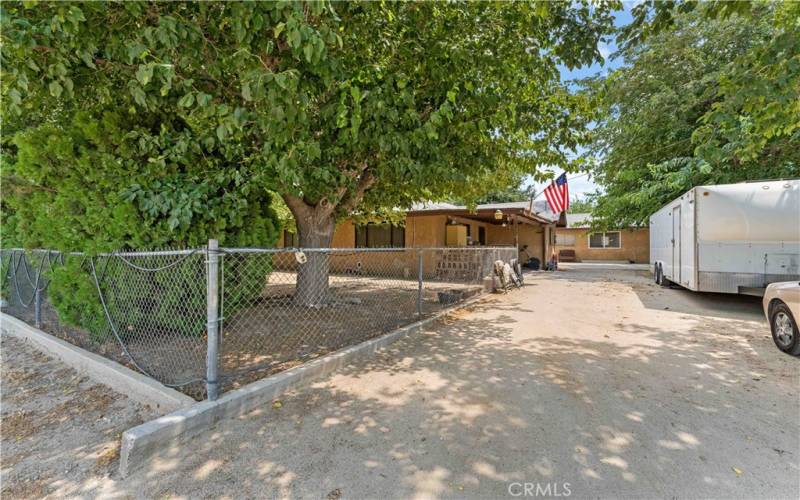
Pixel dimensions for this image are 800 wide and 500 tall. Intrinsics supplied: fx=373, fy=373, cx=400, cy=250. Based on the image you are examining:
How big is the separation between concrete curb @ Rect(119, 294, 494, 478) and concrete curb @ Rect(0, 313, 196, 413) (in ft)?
0.76

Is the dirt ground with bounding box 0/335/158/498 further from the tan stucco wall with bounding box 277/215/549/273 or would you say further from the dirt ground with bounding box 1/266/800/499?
the tan stucco wall with bounding box 277/215/549/273

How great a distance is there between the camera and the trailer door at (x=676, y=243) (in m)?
8.73

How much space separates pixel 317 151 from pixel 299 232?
132 inches

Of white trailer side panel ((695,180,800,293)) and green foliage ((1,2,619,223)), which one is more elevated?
green foliage ((1,2,619,223))

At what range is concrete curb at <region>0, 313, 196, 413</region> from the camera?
3080 mm

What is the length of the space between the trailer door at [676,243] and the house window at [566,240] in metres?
19.2

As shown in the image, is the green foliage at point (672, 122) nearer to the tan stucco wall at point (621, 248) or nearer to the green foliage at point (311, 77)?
the green foliage at point (311, 77)

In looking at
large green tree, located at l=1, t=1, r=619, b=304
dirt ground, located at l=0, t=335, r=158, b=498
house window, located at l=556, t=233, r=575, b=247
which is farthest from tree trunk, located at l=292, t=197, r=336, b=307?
house window, located at l=556, t=233, r=575, b=247

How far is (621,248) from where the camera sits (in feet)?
84.6

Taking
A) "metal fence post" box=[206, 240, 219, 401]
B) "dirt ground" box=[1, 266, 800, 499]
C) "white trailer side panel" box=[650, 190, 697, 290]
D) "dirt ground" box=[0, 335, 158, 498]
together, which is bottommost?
"dirt ground" box=[0, 335, 158, 498]

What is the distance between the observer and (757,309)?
7.55 m

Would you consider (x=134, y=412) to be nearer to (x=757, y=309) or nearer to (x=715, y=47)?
(x=757, y=309)

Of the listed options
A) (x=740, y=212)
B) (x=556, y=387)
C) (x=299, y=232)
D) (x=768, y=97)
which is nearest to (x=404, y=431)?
(x=556, y=387)

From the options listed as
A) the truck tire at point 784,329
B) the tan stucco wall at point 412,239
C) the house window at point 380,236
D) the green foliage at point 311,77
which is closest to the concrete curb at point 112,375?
the green foliage at point 311,77
